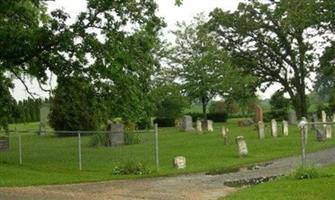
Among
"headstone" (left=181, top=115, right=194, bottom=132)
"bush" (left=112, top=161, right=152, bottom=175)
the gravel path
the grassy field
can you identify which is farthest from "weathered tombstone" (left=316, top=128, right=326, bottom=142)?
"headstone" (left=181, top=115, right=194, bottom=132)

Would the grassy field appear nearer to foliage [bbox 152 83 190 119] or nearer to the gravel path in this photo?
the gravel path

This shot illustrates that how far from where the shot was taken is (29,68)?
23688mm

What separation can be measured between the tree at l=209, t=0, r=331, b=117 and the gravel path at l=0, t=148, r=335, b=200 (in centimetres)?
4338

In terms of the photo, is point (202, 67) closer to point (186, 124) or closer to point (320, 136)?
point (186, 124)

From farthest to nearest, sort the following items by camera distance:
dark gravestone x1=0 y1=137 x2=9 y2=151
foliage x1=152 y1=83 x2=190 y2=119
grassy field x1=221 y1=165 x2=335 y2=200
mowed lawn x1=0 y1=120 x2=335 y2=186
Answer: foliage x1=152 y1=83 x2=190 y2=119
dark gravestone x1=0 y1=137 x2=9 y2=151
mowed lawn x1=0 y1=120 x2=335 y2=186
grassy field x1=221 y1=165 x2=335 y2=200

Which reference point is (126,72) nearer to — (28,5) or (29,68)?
(29,68)

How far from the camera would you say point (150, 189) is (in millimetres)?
15688

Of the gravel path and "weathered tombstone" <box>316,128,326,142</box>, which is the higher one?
"weathered tombstone" <box>316,128,326,142</box>

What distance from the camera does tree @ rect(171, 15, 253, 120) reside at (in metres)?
58.5

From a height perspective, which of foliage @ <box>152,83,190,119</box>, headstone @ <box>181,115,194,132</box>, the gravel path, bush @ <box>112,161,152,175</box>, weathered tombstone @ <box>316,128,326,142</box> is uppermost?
foliage @ <box>152,83,190,119</box>

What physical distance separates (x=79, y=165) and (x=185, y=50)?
132 feet

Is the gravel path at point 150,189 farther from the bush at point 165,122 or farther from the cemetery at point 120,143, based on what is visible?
the bush at point 165,122

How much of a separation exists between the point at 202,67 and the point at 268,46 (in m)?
8.68

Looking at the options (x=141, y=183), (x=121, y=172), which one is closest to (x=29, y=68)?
(x=121, y=172)
